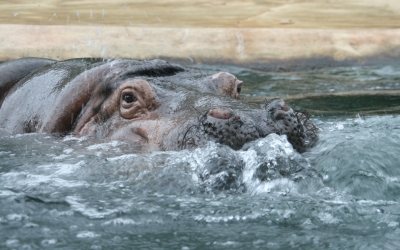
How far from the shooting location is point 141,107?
4.33 meters

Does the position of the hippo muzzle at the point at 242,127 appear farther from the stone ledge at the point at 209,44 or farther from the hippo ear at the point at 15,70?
the stone ledge at the point at 209,44

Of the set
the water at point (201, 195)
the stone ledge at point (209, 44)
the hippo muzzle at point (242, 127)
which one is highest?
the hippo muzzle at point (242, 127)

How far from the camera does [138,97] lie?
4.32 meters

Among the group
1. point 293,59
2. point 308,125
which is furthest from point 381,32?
point 308,125

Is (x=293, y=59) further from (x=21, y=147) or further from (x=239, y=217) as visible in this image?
(x=239, y=217)

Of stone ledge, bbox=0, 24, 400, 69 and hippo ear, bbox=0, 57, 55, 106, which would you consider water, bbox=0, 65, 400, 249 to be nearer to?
hippo ear, bbox=0, 57, 55, 106

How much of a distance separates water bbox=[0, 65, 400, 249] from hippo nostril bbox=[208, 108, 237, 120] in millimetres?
169

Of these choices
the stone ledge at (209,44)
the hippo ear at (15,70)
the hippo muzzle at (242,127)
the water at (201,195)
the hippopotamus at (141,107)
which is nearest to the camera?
the water at (201,195)

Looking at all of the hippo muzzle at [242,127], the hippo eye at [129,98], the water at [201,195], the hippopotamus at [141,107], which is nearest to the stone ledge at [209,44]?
the hippopotamus at [141,107]

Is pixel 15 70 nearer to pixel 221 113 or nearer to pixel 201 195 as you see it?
pixel 221 113

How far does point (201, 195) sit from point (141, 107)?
1.01 m

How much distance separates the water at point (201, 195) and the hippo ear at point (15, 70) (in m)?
0.54

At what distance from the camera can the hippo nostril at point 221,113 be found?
3.73 metres

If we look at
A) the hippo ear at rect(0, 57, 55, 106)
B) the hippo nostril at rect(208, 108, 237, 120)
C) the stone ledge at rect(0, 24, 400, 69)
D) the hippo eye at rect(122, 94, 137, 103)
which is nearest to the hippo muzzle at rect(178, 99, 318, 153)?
the hippo nostril at rect(208, 108, 237, 120)
